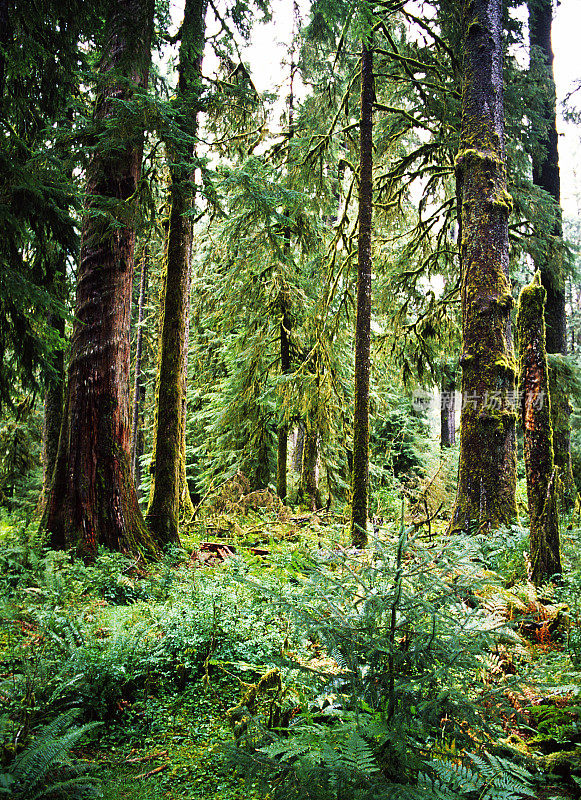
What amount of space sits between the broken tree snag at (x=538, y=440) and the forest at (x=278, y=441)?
0.08 ft

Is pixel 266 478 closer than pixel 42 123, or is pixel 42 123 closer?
pixel 42 123

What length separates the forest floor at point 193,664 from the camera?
7.48ft

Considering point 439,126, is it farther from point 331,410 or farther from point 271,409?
point 271,409

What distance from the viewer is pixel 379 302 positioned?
9.99 m

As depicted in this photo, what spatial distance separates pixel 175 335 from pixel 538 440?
5.66m

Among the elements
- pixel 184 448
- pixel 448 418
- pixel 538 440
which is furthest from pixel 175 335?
pixel 448 418

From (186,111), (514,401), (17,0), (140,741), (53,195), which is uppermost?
(186,111)

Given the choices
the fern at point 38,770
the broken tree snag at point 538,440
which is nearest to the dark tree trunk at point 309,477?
the broken tree snag at point 538,440

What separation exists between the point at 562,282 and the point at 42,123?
9537 mm

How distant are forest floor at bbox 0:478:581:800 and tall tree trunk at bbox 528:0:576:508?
439cm

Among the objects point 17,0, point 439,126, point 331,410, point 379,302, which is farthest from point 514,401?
point 17,0

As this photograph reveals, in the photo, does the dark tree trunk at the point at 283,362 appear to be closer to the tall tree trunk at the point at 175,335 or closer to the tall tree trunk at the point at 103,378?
the tall tree trunk at the point at 175,335

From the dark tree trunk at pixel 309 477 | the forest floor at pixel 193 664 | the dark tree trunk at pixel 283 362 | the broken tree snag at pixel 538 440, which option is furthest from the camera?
the dark tree trunk at pixel 283 362

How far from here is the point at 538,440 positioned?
4273 mm
